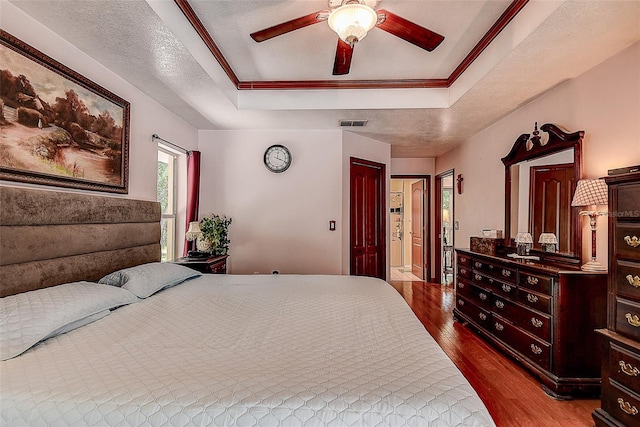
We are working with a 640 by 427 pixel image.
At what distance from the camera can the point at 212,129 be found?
13.7 ft

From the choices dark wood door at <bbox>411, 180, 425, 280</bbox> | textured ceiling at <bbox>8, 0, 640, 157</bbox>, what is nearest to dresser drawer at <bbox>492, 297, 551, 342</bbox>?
textured ceiling at <bbox>8, 0, 640, 157</bbox>

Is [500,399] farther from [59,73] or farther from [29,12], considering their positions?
[29,12]

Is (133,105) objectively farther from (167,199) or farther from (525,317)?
(525,317)

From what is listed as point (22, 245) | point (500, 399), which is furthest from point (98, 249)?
point (500, 399)

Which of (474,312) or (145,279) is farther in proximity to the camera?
(474,312)

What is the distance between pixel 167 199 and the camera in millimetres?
3734

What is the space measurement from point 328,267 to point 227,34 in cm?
288

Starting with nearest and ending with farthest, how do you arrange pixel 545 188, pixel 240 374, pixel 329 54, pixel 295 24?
pixel 240 374 → pixel 295 24 → pixel 329 54 → pixel 545 188

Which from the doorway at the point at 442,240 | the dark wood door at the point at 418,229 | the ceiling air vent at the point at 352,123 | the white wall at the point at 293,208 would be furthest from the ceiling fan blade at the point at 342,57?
the dark wood door at the point at 418,229

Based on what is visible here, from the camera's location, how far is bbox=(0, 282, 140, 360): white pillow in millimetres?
1232

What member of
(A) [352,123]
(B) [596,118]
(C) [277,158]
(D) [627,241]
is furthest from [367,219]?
(D) [627,241]

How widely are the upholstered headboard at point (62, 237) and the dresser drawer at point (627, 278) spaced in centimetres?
Result: 323

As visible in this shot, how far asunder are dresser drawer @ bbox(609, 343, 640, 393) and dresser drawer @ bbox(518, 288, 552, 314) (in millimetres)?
538

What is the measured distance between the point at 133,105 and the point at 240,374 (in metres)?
2.64
